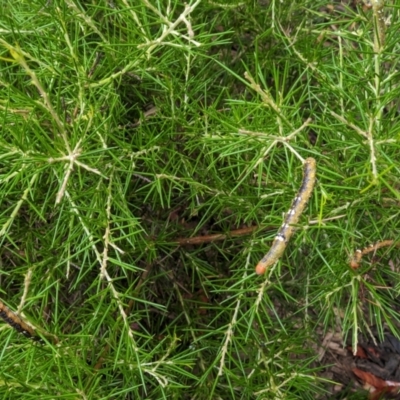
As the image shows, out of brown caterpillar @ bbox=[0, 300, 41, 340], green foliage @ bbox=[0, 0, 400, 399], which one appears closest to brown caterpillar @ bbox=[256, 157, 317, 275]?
green foliage @ bbox=[0, 0, 400, 399]

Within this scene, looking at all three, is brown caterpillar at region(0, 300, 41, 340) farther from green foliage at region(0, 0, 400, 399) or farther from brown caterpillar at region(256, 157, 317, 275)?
brown caterpillar at region(256, 157, 317, 275)

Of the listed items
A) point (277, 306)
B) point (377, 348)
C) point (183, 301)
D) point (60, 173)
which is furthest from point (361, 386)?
point (60, 173)

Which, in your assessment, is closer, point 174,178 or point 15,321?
point 15,321

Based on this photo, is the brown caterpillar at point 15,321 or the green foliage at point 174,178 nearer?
the brown caterpillar at point 15,321

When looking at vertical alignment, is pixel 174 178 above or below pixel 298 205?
below

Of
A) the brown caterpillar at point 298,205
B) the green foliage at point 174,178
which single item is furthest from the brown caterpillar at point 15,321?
the brown caterpillar at point 298,205

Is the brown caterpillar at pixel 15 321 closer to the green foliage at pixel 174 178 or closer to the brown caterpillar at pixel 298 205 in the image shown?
the green foliage at pixel 174 178
